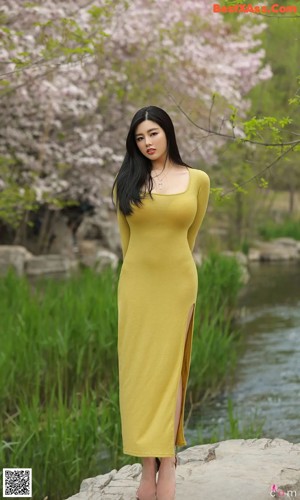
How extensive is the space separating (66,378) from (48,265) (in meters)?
9.19

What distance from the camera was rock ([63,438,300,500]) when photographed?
411 centimetres

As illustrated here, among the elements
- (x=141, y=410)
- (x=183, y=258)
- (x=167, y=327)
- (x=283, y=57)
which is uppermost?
(x=283, y=57)

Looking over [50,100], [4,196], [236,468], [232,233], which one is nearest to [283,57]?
[232,233]

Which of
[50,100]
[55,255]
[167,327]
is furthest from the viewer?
[55,255]

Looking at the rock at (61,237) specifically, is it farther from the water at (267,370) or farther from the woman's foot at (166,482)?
the woman's foot at (166,482)

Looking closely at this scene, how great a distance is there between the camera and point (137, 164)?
3852mm

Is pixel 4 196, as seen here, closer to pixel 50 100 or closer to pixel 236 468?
pixel 50 100

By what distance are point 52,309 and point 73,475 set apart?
3.63m

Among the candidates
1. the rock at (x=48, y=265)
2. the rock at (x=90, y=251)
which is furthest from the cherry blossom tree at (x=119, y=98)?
the rock at (x=90, y=251)

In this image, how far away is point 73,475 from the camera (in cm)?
531

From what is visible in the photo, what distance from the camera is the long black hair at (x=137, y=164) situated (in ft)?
12.4

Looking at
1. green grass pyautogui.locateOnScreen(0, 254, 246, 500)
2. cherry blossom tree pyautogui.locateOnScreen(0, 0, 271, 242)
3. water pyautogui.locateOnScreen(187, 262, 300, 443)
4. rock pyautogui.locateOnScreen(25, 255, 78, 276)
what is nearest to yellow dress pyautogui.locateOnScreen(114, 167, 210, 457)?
green grass pyautogui.locateOnScreen(0, 254, 246, 500)

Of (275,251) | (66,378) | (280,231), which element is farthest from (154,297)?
(280,231)

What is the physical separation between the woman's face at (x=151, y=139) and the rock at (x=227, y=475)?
5.21 ft
